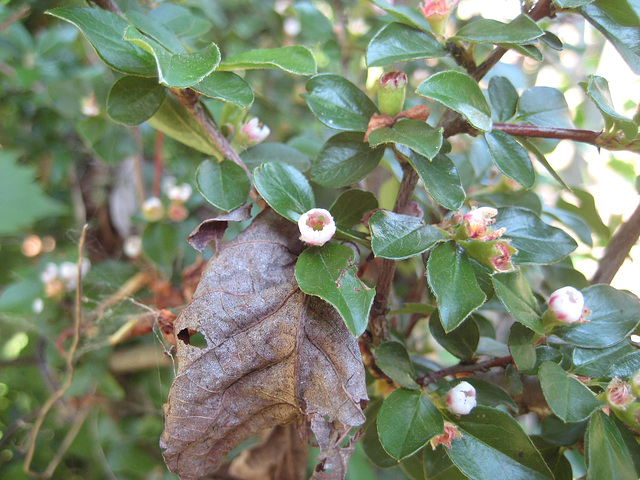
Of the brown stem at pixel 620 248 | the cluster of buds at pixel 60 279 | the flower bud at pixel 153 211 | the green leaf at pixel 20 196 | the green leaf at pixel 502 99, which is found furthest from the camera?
the green leaf at pixel 20 196

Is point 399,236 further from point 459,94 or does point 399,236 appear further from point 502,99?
point 502,99

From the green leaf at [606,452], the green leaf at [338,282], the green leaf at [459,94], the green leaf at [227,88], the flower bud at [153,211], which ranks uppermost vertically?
the green leaf at [459,94]

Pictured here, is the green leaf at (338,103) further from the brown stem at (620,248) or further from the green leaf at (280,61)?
the brown stem at (620,248)

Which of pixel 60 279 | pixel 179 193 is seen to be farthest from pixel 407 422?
pixel 60 279

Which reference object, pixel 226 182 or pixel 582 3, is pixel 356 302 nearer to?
pixel 226 182

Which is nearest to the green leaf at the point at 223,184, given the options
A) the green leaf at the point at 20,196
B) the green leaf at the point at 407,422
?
the green leaf at the point at 407,422

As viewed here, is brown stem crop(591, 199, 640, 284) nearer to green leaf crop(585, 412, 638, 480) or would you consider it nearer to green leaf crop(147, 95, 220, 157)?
green leaf crop(585, 412, 638, 480)

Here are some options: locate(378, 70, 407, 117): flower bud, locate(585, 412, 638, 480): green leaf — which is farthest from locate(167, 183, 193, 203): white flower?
locate(585, 412, 638, 480): green leaf
